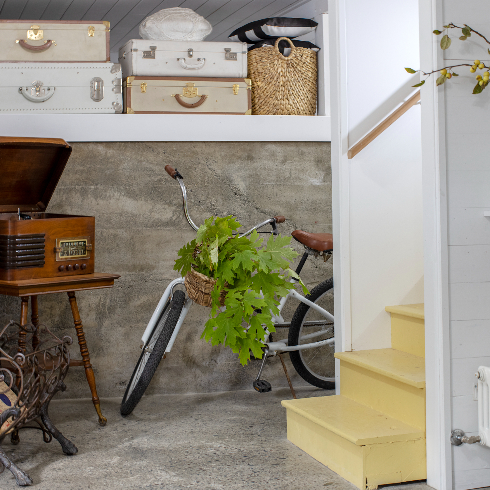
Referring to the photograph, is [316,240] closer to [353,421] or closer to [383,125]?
[383,125]

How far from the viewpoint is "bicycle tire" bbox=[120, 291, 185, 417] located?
9.55 feet

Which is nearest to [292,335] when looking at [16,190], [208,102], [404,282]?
[404,282]

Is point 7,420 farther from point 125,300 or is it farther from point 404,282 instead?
point 404,282

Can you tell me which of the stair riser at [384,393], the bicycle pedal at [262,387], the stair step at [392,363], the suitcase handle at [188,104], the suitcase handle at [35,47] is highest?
the suitcase handle at [35,47]

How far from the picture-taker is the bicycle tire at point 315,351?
3.37 metres

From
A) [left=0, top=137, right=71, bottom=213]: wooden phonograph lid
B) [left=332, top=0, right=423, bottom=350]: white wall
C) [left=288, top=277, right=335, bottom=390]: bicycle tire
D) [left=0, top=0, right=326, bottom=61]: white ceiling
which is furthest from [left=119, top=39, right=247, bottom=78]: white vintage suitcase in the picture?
[left=288, top=277, right=335, bottom=390]: bicycle tire

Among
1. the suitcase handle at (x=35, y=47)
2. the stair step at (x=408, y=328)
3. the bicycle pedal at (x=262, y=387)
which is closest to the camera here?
the stair step at (x=408, y=328)

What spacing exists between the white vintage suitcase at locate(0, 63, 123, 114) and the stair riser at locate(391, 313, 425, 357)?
189 centimetres

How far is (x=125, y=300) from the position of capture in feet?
11.4

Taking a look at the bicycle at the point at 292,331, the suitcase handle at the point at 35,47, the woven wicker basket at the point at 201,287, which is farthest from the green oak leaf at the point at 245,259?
the suitcase handle at the point at 35,47

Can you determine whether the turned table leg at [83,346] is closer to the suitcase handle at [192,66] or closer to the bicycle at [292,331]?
the bicycle at [292,331]

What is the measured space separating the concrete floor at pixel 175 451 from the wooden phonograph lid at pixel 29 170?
1115mm

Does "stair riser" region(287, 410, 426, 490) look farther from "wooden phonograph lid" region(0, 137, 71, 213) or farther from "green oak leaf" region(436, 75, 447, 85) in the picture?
"wooden phonograph lid" region(0, 137, 71, 213)

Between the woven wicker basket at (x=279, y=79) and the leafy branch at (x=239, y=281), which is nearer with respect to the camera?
the leafy branch at (x=239, y=281)
